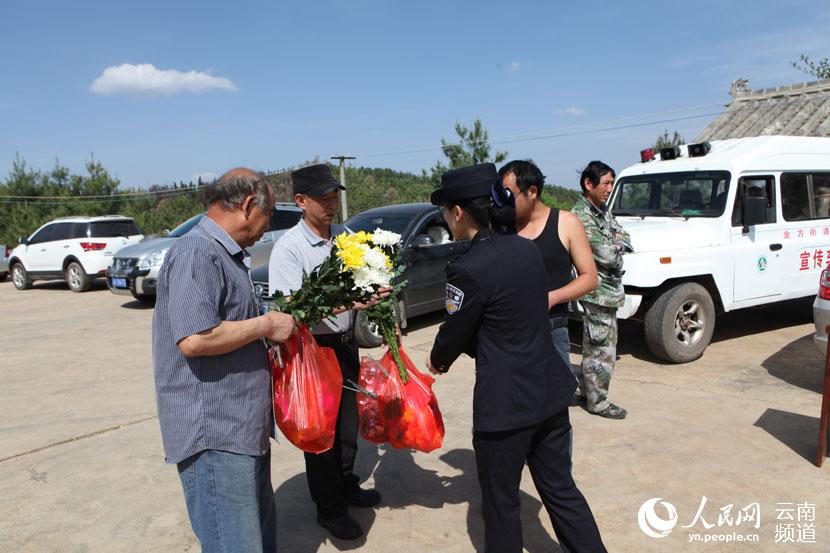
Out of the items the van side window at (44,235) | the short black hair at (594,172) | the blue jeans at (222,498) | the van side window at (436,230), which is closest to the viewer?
the blue jeans at (222,498)

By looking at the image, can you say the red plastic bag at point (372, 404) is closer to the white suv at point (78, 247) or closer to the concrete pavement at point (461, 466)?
the concrete pavement at point (461, 466)

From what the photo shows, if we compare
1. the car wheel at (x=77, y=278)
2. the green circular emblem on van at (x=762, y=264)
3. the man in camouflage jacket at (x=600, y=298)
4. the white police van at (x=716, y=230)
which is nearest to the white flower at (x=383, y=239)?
the man in camouflage jacket at (x=600, y=298)

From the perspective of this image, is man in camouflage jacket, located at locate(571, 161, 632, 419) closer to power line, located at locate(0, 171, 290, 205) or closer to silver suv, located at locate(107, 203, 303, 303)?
silver suv, located at locate(107, 203, 303, 303)

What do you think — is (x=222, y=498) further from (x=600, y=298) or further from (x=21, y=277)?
(x=21, y=277)

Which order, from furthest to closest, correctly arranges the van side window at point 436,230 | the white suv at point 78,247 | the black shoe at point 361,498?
the white suv at point 78,247 < the van side window at point 436,230 < the black shoe at point 361,498

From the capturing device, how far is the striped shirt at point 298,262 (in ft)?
9.78

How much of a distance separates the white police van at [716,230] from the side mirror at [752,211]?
1 cm

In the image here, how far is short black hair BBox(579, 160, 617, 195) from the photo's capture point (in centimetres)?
436

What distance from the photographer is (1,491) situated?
3.88m

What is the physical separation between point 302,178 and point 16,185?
27736 mm

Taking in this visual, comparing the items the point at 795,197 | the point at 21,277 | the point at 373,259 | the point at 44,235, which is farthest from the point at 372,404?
the point at 21,277

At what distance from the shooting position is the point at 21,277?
14680mm

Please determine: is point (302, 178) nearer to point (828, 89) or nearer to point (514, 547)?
point (514, 547)

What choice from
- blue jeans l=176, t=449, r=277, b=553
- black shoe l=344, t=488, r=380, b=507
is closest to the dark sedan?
black shoe l=344, t=488, r=380, b=507
